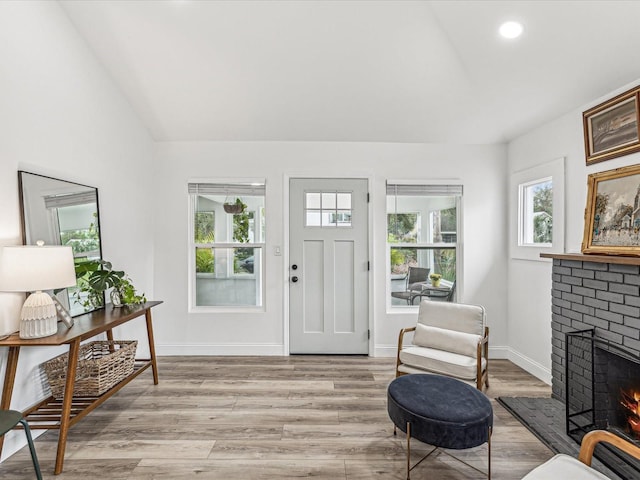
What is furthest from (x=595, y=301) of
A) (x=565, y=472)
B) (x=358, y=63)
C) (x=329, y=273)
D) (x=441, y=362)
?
(x=358, y=63)

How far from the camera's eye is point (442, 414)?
1.72 metres

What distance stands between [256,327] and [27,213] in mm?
2284

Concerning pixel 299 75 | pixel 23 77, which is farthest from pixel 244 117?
pixel 23 77

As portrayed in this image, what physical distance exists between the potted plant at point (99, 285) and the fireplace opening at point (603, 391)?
10.8 feet

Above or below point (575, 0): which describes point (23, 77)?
below

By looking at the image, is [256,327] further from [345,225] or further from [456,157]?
[456,157]

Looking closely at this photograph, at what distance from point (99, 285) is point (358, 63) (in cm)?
273

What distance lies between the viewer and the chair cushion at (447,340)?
102 inches

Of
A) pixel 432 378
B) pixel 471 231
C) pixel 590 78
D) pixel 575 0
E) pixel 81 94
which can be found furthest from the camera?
pixel 471 231

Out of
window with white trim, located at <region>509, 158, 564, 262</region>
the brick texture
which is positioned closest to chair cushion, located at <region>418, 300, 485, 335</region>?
the brick texture

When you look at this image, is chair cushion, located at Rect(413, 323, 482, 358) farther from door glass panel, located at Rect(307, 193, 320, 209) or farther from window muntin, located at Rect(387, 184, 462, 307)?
door glass panel, located at Rect(307, 193, 320, 209)

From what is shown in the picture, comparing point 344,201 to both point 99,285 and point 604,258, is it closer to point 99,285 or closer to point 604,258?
point 604,258

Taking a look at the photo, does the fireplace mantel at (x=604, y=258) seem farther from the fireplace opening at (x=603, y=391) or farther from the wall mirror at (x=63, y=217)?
the wall mirror at (x=63, y=217)

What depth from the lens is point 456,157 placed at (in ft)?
12.1
